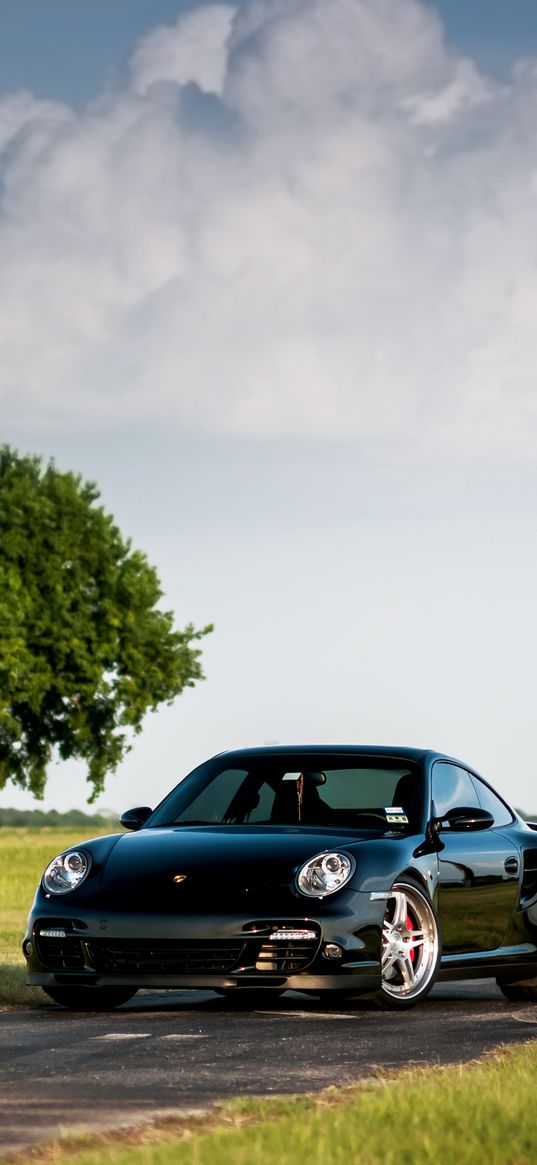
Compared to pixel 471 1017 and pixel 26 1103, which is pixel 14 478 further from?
pixel 26 1103

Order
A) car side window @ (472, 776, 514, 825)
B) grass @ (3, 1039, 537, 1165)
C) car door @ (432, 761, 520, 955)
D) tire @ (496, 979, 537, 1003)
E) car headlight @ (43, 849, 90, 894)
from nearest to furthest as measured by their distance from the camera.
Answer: grass @ (3, 1039, 537, 1165) < car headlight @ (43, 849, 90, 894) < car door @ (432, 761, 520, 955) < tire @ (496, 979, 537, 1003) < car side window @ (472, 776, 514, 825)

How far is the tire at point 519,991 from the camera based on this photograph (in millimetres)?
12820

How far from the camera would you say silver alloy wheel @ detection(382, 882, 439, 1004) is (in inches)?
427

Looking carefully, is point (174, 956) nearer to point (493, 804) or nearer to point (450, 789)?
point (450, 789)

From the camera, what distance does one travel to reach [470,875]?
1190 centimetres

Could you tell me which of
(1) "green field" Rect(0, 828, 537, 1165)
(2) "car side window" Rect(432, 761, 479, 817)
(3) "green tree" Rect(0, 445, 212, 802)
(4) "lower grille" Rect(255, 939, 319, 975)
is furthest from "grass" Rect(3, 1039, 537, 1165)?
(3) "green tree" Rect(0, 445, 212, 802)

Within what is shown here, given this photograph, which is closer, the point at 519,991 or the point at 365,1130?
the point at 365,1130

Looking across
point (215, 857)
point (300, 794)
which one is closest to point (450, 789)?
point (300, 794)

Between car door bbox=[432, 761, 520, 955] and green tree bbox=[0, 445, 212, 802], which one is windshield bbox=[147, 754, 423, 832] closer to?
→ car door bbox=[432, 761, 520, 955]

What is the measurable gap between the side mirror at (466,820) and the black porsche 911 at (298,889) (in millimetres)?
13

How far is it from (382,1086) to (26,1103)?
131 cm

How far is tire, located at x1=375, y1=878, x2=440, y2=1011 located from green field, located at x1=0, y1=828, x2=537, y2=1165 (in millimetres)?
2882

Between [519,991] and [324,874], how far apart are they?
111 inches

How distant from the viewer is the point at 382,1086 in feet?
24.0
